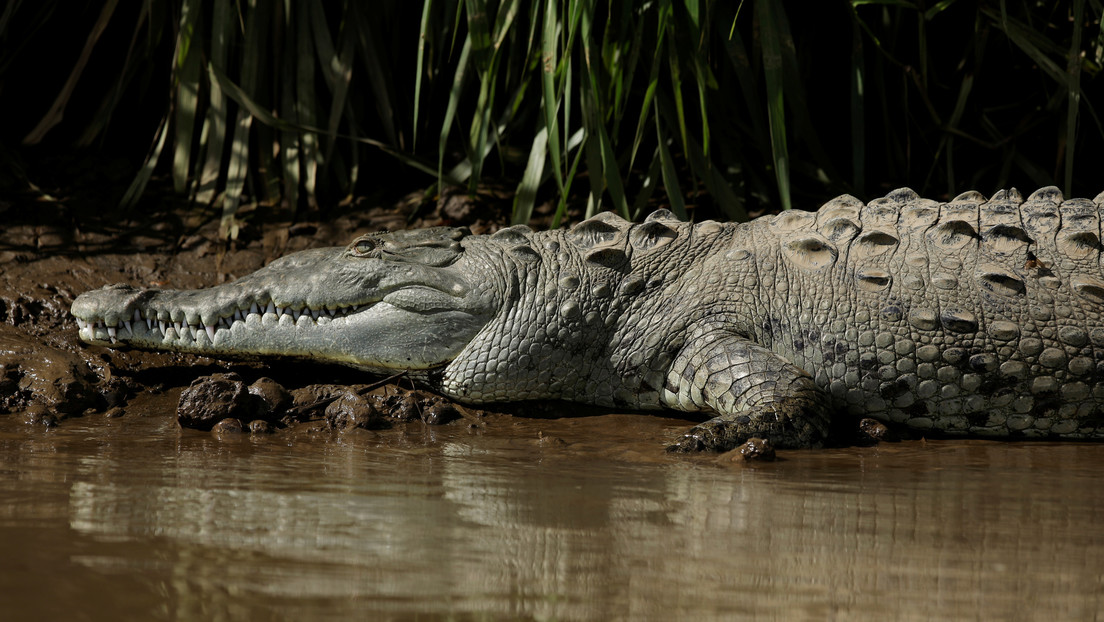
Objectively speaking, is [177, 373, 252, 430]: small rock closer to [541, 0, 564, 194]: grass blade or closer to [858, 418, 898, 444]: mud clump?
[541, 0, 564, 194]: grass blade

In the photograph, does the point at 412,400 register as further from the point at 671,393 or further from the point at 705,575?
the point at 705,575

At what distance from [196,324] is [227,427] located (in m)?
0.72

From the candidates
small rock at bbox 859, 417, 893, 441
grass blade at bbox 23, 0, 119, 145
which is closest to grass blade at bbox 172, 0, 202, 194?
grass blade at bbox 23, 0, 119, 145

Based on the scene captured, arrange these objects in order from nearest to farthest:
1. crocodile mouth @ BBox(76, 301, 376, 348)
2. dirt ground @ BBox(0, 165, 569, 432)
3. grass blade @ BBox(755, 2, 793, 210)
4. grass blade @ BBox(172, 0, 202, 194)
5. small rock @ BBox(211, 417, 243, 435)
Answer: small rock @ BBox(211, 417, 243, 435)
dirt ground @ BBox(0, 165, 569, 432)
crocodile mouth @ BBox(76, 301, 376, 348)
grass blade @ BBox(755, 2, 793, 210)
grass blade @ BBox(172, 0, 202, 194)

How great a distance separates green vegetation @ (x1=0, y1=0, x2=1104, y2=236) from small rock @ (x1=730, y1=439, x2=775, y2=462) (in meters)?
1.77

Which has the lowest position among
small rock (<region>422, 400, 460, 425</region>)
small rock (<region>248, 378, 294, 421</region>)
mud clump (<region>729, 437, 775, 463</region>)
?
mud clump (<region>729, 437, 775, 463</region>)

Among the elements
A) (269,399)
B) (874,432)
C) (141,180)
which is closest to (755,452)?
(874,432)

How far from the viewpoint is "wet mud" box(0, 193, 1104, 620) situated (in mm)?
1758

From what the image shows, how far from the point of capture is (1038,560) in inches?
82.5

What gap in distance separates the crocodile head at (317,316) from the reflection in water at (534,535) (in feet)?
2.90

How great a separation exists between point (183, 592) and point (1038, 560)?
64.6 inches

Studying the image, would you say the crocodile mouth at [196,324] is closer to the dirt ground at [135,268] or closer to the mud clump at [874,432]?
the dirt ground at [135,268]

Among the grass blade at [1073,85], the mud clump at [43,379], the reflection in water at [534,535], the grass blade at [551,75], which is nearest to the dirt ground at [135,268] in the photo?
the mud clump at [43,379]

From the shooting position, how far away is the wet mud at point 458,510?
176 cm
